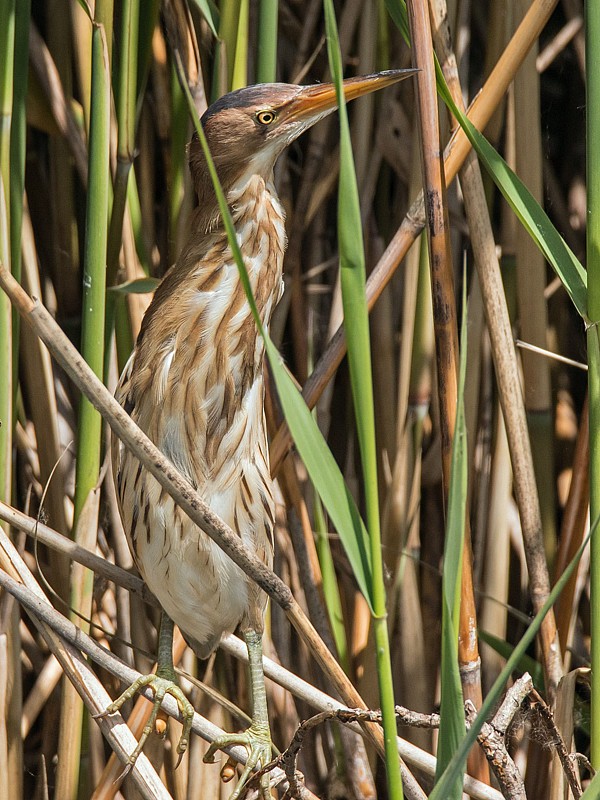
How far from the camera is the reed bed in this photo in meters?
1.01

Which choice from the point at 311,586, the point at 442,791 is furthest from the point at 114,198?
the point at 442,791

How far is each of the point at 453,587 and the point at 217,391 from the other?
1.85ft

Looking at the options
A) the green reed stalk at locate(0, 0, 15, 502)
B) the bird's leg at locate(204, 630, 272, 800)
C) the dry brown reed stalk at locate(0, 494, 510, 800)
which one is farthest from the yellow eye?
the bird's leg at locate(204, 630, 272, 800)

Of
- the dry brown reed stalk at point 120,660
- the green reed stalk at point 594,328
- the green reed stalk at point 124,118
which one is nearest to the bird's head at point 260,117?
the green reed stalk at point 124,118

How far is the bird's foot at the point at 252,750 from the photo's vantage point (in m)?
1.06

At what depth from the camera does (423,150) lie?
96cm

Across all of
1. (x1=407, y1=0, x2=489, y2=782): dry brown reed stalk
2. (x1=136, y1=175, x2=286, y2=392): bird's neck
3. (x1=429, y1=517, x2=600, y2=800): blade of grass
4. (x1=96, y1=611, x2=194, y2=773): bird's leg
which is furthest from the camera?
(x1=136, y1=175, x2=286, y2=392): bird's neck

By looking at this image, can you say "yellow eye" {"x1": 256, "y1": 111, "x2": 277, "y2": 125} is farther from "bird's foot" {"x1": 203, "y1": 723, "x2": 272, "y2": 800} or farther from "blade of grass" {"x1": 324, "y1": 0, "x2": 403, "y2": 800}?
"bird's foot" {"x1": 203, "y1": 723, "x2": 272, "y2": 800}

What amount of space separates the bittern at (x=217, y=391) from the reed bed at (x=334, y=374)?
0.16ft

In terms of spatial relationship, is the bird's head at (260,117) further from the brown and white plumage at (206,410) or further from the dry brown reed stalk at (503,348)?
the dry brown reed stalk at (503,348)

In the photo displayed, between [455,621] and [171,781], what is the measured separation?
812 mm

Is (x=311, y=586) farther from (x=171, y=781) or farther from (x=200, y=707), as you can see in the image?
(x=171, y=781)

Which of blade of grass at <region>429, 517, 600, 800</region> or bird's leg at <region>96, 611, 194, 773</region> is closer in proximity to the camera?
blade of grass at <region>429, 517, 600, 800</region>

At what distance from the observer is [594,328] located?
2.95 feet
